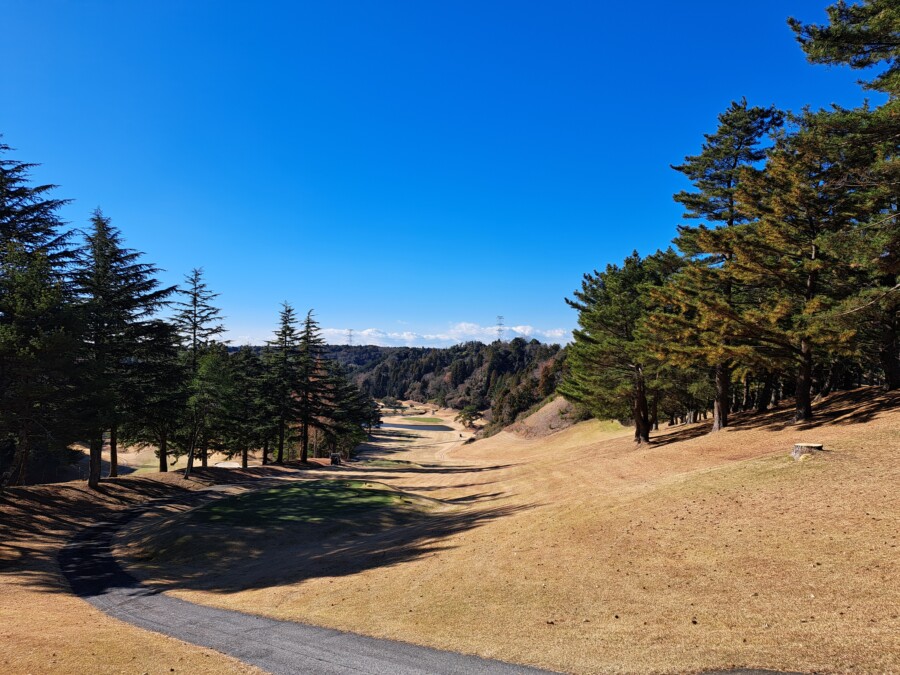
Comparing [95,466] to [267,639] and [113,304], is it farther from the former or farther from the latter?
[267,639]

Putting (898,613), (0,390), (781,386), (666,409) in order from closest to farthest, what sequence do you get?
1. (898,613)
2. (0,390)
3. (781,386)
4. (666,409)

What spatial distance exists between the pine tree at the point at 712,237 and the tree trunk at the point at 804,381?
9.86 feet

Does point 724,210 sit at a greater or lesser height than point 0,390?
greater

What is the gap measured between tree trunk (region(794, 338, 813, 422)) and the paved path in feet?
70.3

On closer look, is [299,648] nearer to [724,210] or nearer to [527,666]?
[527,666]

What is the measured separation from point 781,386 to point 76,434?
54732 millimetres

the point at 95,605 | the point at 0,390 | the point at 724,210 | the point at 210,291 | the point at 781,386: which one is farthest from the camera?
the point at 781,386

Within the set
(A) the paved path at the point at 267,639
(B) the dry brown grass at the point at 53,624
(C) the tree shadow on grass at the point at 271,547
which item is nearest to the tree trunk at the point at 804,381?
(C) the tree shadow on grass at the point at 271,547

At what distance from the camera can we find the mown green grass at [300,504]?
24391mm

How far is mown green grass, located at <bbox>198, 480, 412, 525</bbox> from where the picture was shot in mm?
24391

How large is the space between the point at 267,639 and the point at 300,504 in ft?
58.7

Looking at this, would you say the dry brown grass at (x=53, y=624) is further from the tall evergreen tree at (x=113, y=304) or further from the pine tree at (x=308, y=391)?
the pine tree at (x=308, y=391)

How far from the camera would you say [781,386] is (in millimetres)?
43312

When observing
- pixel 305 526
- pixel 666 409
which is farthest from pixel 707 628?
→ pixel 666 409
